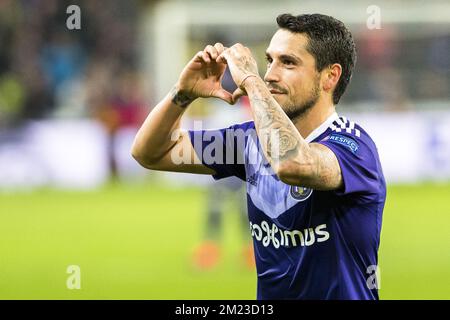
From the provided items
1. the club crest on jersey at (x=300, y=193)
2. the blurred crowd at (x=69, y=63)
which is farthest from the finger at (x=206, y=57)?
the blurred crowd at (x=69, y=63)

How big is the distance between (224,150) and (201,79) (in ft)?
1.42

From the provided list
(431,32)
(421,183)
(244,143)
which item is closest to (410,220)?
(421,183)

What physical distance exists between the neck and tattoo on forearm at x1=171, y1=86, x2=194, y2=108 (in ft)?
1.91

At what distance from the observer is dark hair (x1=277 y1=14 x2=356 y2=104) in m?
4.48

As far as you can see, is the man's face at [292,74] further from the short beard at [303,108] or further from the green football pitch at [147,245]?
the green football pitch at [147,245]

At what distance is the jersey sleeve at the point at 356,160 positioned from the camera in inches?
165

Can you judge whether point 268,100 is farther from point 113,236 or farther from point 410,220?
point 410,220

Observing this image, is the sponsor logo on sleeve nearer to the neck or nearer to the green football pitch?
the neck

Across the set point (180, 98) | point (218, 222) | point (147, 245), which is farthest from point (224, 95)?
point (147, 245)

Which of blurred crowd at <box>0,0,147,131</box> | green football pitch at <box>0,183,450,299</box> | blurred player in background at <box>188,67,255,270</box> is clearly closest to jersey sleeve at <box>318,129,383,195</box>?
green football pitch at <box>0,183,450,299</box>

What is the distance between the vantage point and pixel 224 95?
4.52 meters

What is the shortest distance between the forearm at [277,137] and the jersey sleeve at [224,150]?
2.46ft

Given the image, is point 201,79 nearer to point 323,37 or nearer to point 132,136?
point 323,37
